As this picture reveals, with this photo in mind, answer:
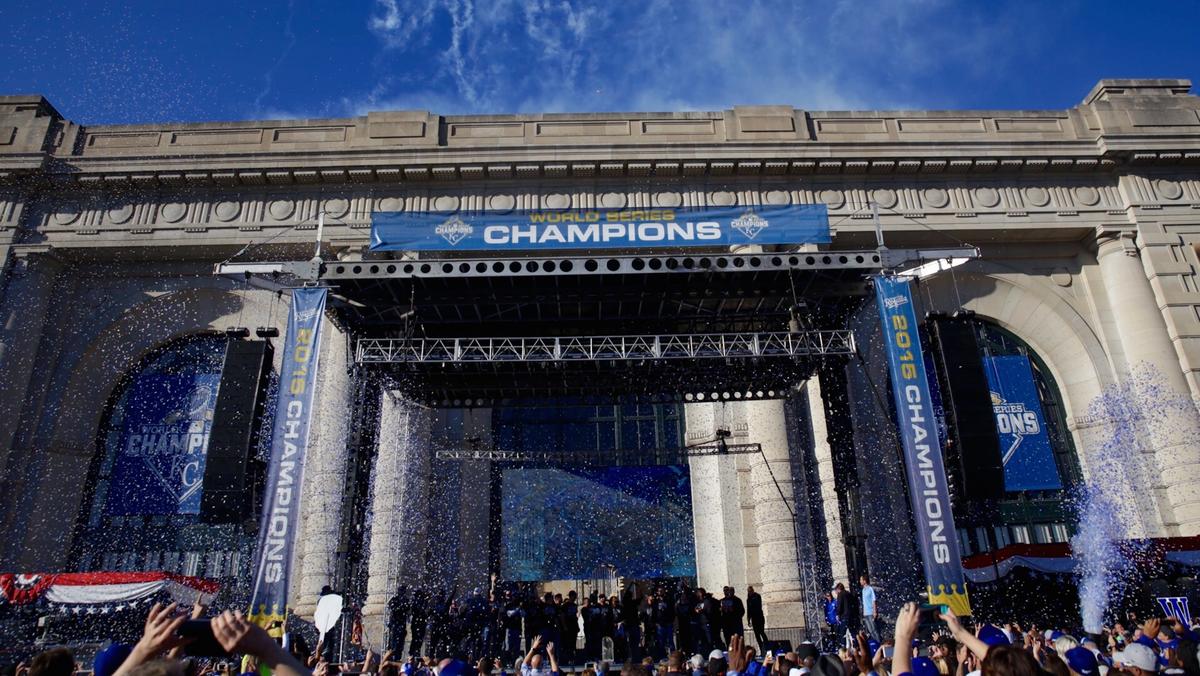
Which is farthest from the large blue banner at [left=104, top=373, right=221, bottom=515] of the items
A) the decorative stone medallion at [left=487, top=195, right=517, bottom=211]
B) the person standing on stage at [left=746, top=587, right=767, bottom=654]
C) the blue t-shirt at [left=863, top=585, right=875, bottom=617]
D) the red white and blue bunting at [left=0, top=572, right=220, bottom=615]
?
the blue t-shirt at [left=863, top=585, right=875, bottom=617]

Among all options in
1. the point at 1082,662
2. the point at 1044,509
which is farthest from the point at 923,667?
the point at 1044,509

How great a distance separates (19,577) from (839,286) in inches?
754

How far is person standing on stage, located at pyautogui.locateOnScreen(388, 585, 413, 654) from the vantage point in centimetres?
1590

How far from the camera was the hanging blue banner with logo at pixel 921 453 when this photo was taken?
13625 mm

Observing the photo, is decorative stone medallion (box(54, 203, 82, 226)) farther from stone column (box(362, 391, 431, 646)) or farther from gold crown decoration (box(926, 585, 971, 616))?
gold crown decoration (box(926, 585, 971, 616))

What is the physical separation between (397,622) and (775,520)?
990 cm

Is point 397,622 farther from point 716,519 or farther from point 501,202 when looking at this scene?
point 501,202

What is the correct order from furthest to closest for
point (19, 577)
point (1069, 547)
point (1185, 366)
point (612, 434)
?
point (612, 434), point (1185, 366), point (1069, 547), point (19, 577)

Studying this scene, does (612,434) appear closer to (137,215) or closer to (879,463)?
(879,463)

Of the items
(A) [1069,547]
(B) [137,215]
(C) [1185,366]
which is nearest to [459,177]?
(B) [137,215]

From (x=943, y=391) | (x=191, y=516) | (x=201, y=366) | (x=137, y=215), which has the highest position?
(x=137, y=215)

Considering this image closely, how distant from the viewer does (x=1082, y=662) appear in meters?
5.15

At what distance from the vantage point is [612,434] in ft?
79.5

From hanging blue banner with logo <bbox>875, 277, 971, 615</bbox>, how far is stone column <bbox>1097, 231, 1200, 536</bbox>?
709cm
